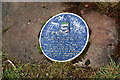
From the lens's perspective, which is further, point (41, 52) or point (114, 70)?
point (41, 52)

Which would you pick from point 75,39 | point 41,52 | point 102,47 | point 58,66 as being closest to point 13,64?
point 41,52

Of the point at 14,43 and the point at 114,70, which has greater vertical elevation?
the point at 14,43

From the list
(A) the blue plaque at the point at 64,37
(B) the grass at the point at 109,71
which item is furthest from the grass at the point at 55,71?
(A) the blue plaque at the point at 64,37

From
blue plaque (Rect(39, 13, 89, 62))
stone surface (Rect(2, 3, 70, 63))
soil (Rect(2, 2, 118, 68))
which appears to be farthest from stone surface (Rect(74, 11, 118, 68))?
stone surface (Rect(2, 3, 70, 63))

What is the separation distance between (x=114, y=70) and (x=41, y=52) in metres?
1.07

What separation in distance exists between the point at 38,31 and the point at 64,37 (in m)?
0.46

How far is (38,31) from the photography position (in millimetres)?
3533

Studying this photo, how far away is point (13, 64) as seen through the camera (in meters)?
3.34

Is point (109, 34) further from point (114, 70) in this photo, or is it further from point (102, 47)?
point (114, 70)

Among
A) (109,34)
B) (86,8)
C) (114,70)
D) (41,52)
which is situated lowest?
(114,70)

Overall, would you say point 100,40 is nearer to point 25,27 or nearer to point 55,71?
point 55,71

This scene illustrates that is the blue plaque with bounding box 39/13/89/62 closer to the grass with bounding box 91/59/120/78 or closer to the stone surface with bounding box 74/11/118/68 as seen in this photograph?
the stone surface with bounding box 74/11/118/68

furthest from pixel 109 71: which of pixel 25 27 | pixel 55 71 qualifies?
pixel 25 27

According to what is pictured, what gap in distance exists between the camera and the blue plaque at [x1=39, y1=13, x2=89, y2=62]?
3.23 metres
